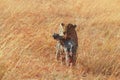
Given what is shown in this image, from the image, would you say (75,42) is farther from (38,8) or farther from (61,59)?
(38,8)

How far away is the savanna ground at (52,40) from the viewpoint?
682 cm

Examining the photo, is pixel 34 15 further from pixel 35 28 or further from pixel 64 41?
pixel 64 41

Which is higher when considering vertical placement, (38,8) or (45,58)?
(38,8)

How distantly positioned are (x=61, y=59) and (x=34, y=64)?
476 millimetres

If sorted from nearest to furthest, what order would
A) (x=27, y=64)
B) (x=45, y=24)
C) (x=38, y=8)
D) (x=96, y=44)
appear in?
1. (x=27, y=64)
2. (x=96, y=44)
3. (x=45, y=24)
4. (x=38, y=8)

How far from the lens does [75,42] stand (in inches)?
279

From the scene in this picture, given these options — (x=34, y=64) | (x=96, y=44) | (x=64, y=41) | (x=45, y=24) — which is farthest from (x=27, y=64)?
(x=45, y=24)

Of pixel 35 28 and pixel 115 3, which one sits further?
pixel 115 3

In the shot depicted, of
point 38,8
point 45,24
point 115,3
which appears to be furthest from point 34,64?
point 115,3

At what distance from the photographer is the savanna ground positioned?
6820mm

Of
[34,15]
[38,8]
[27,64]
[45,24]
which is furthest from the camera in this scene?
[38,8]

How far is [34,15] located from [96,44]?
9.16 feet

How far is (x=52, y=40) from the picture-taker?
8.76 m

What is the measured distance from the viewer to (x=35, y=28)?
31.6ft
